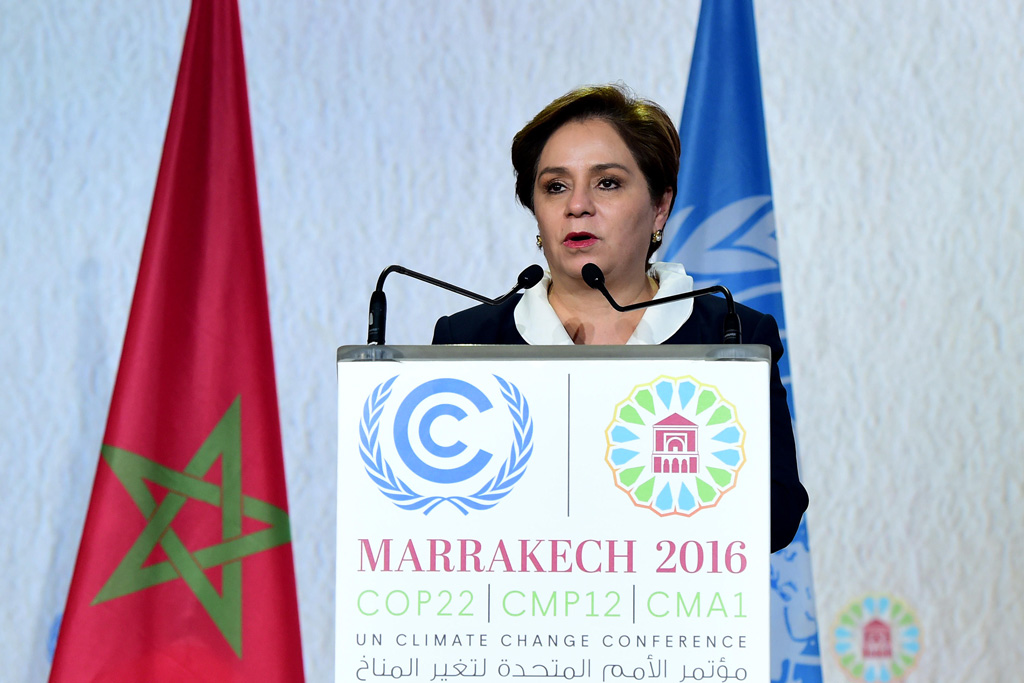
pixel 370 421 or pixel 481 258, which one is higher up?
pixel 481 258

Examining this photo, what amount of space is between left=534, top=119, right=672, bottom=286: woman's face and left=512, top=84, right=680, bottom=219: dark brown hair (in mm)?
13

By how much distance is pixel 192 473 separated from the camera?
2242mm

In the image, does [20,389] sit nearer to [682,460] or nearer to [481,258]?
[481,258]

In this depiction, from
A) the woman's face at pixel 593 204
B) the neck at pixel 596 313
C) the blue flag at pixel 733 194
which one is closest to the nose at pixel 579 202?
the woman's face at pixel 593 204

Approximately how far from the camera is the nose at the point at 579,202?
1584mm

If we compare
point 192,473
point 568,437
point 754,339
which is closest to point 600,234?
point 754,339

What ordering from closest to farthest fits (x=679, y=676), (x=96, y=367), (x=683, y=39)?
(x=679, y=676), (x=96, y=367), (x=683, y=39)

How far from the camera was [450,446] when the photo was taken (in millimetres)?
1085

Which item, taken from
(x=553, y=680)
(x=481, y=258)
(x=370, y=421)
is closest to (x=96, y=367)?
(x=481, y=258)

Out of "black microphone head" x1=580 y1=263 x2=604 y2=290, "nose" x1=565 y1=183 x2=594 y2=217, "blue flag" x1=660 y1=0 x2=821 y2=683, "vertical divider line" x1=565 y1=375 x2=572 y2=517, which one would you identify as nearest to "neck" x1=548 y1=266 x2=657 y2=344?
"nose" x1=565 y1=183 x2=594 y2=217

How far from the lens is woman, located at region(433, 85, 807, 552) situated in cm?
159

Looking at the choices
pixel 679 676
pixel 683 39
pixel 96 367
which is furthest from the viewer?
pixel 683 39

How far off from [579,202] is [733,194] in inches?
37.5

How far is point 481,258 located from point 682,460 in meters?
1.49
